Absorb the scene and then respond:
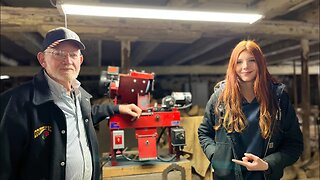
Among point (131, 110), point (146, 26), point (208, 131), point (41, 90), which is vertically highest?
point (146, 26)

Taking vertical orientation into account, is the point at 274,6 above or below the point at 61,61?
above

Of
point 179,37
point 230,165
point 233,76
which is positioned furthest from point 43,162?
point 179,37

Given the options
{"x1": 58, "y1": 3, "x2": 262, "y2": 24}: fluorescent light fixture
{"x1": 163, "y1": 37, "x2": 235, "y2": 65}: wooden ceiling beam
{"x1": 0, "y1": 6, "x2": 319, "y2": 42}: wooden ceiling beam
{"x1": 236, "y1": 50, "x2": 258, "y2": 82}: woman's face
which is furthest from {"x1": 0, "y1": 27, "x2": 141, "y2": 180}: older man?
{"x1": 163, "y1": 37, "x2": 235, "y2": 65}: wooden ceiling beam

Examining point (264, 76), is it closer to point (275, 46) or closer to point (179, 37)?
point (179, 37)

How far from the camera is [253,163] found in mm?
1413

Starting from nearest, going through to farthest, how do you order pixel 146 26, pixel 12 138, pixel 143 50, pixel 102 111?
1. pixel 12 138
2. pixel 102 111
3. pixel 146 26
4. pixel 143 50

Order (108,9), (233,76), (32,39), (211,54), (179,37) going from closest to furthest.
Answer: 1. (233,76)
2. (108,9)
3. (179,37)
4. (32,39)
5. (211,54)

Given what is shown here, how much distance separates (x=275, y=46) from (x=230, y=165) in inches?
175

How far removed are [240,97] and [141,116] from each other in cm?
78

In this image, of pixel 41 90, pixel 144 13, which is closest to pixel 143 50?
pixel 144 13

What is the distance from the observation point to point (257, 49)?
61.3 inches

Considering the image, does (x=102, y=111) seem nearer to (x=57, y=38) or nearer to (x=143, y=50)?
(x=57, y=38)

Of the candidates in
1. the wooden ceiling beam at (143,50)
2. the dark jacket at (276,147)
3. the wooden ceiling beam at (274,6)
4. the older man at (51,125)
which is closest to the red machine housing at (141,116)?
the older man at (51,125)

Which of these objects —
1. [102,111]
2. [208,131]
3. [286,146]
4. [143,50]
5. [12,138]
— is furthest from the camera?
[143,50]
